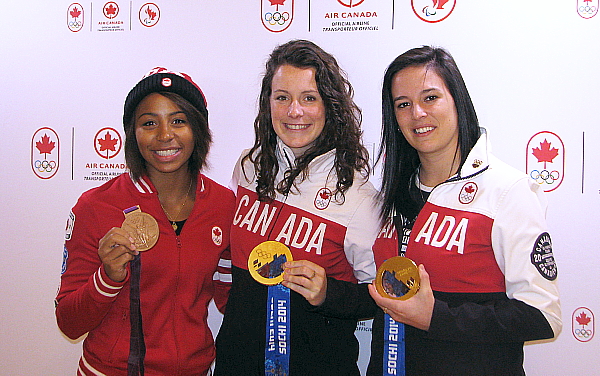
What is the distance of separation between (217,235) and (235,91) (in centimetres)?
91

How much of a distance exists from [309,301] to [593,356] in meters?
1.48

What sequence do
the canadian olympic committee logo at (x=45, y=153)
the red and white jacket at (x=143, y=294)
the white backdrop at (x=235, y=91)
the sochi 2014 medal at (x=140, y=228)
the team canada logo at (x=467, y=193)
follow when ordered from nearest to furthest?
the team canada logo at (x=467, y=193), the sochi 2014 medal at (x=140, y=228), the red and white jacket at (x=143, y=294), the white backdrop at (x=235, y=91), the canadian olympic committee logo at (x=45, y=153)

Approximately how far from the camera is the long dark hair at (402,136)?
1.66 m

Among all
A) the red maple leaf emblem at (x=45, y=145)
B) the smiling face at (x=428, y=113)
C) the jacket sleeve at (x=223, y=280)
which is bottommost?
the jacket sleeve at (x=223, y=280)

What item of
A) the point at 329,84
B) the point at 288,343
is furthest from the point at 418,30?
the point at 288,343

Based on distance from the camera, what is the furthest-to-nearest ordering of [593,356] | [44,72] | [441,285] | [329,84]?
[44,72], [593,356], [329,84], [441,285]

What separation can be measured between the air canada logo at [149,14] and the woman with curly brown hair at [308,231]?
3.33ft

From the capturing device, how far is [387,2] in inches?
93.0

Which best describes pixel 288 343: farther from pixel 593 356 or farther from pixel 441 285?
pixel 593 356

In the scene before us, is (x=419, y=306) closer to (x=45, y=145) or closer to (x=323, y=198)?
(x=323, y=198)

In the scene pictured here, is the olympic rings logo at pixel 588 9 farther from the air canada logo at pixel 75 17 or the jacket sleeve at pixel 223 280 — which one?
the air canada logo at pixel 75 17

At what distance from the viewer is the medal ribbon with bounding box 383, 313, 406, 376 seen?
5.48ft

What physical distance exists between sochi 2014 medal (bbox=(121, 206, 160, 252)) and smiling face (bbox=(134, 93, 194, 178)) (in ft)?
0.74

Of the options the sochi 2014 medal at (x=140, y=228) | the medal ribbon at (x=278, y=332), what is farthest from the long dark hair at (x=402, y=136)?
the sochi 2014 medal at (x=140, y=228)
